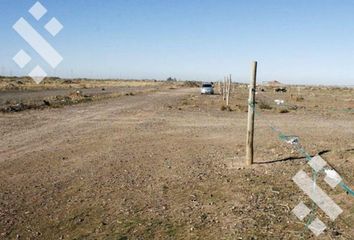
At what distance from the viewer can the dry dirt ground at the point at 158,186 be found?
682 centimetres

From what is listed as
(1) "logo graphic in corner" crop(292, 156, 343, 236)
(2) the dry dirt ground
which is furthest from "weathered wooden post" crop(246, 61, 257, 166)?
(1) "logo graphic in corner" crop(292, 156, 343, 236)

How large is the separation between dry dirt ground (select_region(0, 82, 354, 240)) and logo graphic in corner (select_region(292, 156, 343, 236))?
0.14m

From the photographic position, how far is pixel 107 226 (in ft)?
22.6

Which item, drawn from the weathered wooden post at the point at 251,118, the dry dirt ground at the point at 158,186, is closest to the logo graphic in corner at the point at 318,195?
the dry dirt ground at the point at 158,186

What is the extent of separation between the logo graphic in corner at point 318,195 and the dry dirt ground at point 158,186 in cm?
14

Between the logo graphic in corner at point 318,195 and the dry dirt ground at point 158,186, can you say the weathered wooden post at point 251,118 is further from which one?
the logo graphic in corner at point 318,195

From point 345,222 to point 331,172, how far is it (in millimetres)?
2844

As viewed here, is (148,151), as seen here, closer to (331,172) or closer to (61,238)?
(331,172)

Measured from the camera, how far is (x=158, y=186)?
30.0ft

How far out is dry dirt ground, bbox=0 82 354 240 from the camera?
6820 mm

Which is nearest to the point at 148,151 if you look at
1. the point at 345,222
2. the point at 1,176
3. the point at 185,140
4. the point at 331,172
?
the point at 185,140

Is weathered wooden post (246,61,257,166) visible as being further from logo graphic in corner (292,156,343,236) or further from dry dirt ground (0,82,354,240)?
logo graphic in corner (292,156,343,236)

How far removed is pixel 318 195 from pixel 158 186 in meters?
3.09

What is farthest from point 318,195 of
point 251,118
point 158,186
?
point 158,186
